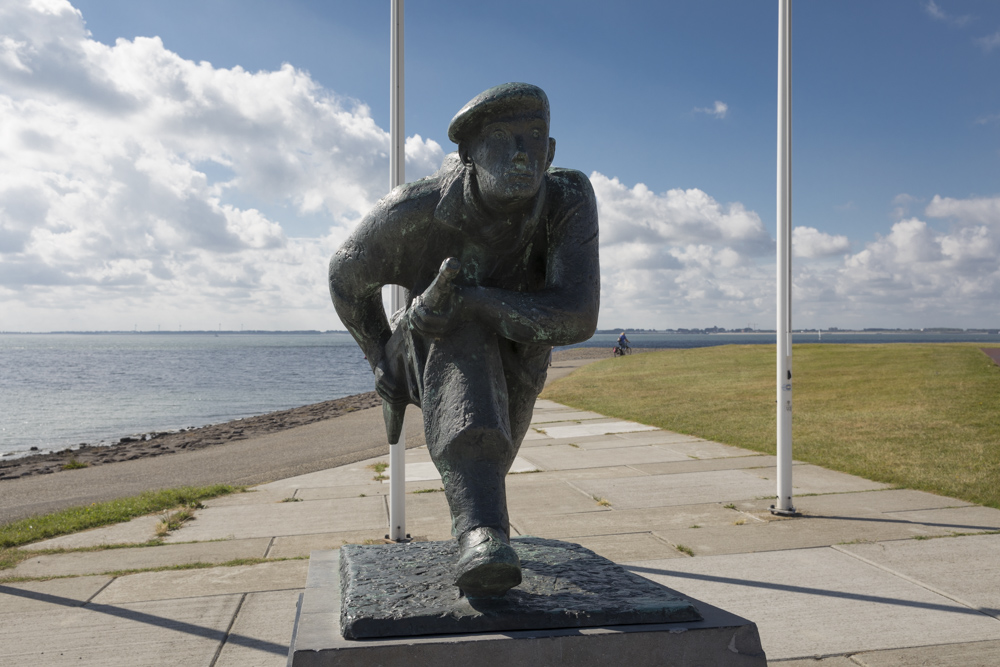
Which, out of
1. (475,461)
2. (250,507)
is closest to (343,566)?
(475,461)

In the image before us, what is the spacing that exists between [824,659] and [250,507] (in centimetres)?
544


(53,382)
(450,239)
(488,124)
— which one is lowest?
(53,382)

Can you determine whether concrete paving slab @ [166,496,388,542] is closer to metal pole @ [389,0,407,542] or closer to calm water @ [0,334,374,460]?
metal pole @ [389,0,407,542]

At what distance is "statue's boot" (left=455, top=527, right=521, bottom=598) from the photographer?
2137mm

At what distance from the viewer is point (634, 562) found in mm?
4957

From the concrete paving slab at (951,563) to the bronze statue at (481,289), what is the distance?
9.85 feet

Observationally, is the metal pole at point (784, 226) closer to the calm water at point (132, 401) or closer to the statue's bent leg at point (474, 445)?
the statue's bent leg at point (474, 445)

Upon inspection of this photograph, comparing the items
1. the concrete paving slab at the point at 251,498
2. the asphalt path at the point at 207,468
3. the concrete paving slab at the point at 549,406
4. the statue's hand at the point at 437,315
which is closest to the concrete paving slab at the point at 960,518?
the statue's hand at the point at 437,315

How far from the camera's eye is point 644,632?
2.27 meters

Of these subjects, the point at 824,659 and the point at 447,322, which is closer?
the point at 447,322

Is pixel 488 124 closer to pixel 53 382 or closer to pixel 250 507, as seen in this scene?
pixel 250 507

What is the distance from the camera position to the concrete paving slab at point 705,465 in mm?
8508

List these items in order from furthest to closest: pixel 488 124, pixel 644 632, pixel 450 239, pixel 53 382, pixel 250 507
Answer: pixel 53 382
pixel 250 507
pixel 450 239
pixel 488 124
pixel 644 632

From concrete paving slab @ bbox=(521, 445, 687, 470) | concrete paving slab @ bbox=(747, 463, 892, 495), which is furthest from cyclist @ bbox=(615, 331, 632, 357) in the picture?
concrete paving slab @ bbox=(747, 463, 892, 495)
